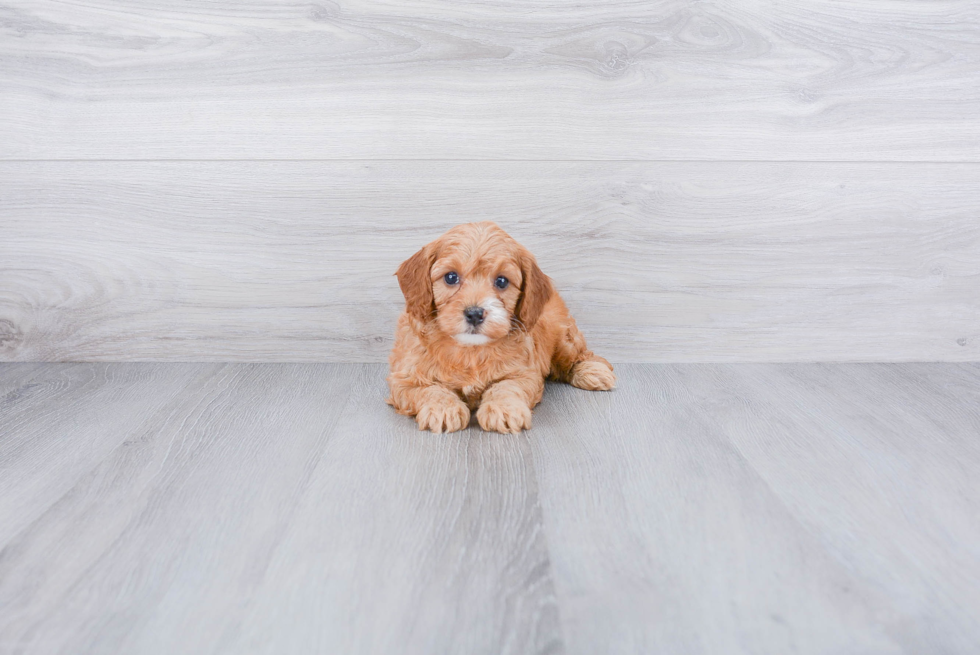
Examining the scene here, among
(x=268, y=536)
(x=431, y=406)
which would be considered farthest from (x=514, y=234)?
(x=268, y=536)

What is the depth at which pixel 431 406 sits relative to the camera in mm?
1365

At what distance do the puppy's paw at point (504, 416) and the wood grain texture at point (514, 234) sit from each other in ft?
1.84

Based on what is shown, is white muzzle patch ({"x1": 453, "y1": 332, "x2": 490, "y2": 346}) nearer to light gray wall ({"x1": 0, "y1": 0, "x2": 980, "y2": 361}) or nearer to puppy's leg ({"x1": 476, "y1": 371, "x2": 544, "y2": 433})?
puppy's leg ({"x1": 476, "y1": 371, "x2": 544, "y2": 433})

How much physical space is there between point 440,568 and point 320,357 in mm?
1128

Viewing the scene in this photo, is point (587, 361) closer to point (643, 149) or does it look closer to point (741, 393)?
point (741, 393)

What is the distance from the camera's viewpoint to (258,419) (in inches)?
56.5

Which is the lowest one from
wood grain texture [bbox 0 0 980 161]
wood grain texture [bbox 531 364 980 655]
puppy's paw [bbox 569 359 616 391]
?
puppy's paw [bbox 569 359 616 391]

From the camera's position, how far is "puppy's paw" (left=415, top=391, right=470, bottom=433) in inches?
53.0

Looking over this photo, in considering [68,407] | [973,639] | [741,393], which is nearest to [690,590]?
[973,639]

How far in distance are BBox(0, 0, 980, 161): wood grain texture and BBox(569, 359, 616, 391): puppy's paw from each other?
22.6 inches

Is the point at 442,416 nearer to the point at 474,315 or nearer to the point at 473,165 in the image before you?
the point at 474,315

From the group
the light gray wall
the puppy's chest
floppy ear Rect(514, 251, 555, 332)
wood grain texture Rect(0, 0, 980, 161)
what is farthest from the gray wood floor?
wood grain texture Rect(0, 0, 980, 161)

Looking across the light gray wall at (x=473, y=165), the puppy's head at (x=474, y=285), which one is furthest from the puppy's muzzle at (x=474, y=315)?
the light gray wall at (x=473, y=165)

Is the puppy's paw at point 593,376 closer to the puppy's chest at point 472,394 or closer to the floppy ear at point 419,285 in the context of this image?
the puppy's chest at point 472,394
